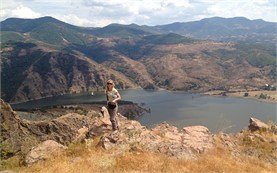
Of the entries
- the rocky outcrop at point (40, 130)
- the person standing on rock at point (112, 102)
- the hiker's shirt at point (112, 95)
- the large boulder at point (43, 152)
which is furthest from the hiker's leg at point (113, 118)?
the large boulder at point (43, 152)

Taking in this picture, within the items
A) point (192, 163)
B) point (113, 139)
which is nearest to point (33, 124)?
point (113, 139)

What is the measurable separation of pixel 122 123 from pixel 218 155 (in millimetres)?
7727

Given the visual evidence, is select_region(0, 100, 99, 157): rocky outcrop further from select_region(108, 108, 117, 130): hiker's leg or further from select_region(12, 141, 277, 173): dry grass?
select_region(12, 141, 277, 173): dry grass

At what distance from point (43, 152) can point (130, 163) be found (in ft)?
16.9

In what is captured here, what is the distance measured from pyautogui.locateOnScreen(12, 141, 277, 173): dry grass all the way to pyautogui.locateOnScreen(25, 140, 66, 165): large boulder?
53cm

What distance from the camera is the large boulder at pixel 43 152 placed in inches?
A: 758

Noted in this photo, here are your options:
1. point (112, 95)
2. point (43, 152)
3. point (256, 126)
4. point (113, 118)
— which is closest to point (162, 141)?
point (113, 118)

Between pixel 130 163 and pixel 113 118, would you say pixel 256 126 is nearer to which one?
pixel 113 118

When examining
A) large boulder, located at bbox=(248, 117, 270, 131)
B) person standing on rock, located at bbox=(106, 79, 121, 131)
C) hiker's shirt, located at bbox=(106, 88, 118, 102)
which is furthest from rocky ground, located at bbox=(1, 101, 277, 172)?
hiker's shirt, located at bbox=(106, 88, 118, 102)

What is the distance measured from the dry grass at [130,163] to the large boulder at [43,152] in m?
0.53

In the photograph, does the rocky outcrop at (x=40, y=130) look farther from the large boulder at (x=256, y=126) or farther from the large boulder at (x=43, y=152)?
the large boulder at (x=256, y=126)

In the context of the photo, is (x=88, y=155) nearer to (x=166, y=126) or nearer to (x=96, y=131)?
(x=96, y=131)

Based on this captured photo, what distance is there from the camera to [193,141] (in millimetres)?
21234

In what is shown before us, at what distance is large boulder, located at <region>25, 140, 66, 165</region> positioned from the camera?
63.2 ft
